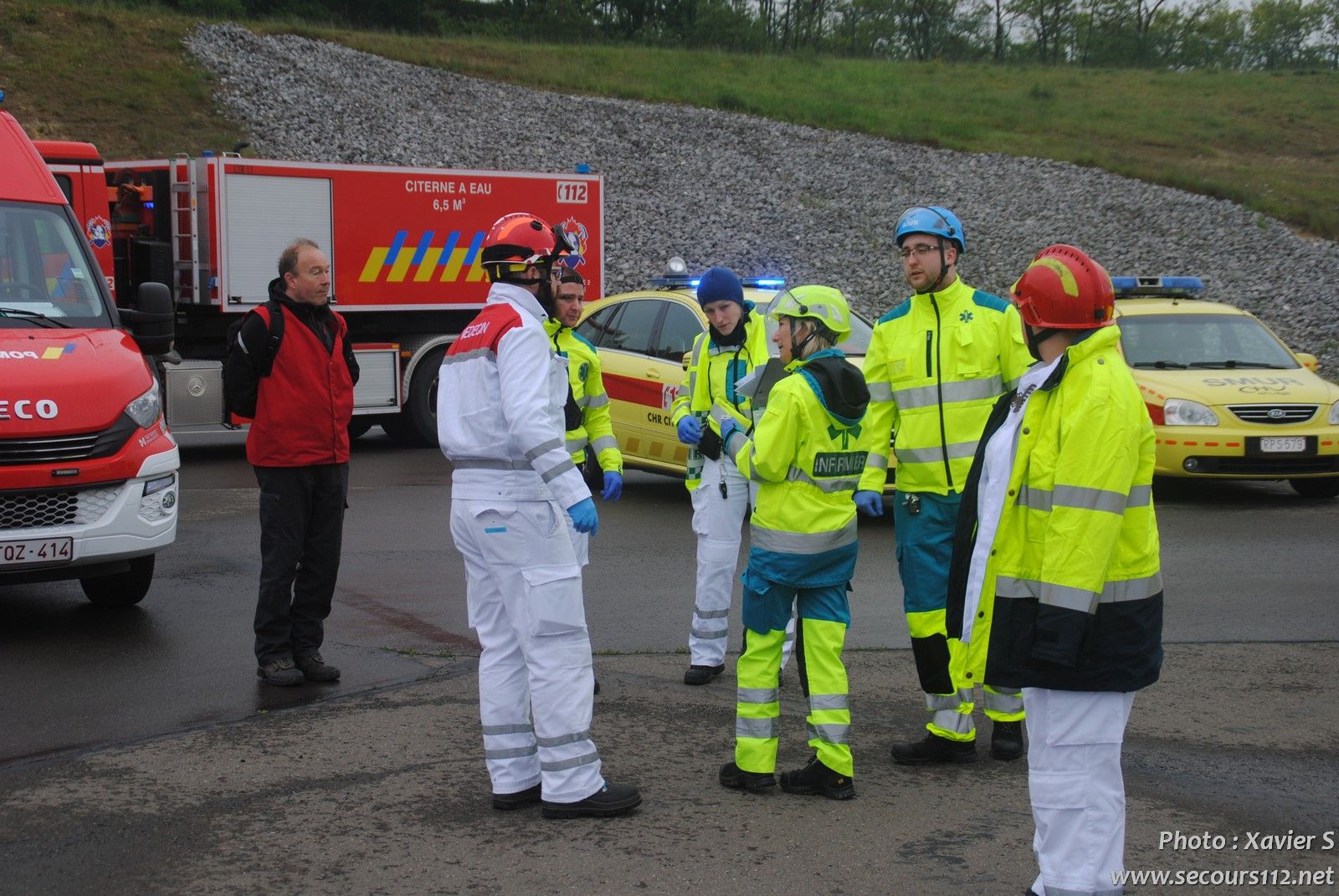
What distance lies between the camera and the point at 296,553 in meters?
6.68

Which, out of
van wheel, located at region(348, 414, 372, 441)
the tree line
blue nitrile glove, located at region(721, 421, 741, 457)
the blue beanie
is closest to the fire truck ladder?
van wheel, located at region(348, 414, 372, 441)

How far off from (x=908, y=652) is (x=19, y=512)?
473 centimetres

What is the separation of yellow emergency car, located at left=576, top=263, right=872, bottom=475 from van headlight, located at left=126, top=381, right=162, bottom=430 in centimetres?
438

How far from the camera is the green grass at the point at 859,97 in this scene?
33031 millimetres

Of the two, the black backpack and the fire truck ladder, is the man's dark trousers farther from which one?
the fire truck ladder

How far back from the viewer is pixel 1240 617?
8203mm

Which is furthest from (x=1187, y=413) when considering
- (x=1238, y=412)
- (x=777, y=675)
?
(x=777, y=675)

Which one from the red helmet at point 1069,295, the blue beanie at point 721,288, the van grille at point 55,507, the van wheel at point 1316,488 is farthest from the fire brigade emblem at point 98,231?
the van wheel at point 1316,488

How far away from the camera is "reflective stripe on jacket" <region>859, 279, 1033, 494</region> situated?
5684 millimetres

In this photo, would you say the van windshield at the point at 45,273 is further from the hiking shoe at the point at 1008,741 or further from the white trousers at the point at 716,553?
the hiking shoe at the point at 1008,741

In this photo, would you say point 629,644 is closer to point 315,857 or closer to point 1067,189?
point 315,857

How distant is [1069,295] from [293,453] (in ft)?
13.4

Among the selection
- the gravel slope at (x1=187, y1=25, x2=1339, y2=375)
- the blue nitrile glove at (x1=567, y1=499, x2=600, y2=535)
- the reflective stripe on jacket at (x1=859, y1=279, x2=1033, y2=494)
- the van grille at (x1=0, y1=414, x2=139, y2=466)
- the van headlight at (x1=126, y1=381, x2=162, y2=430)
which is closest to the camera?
the blue nitrile glove at (x1=567, y1=499, x2=600, y2=535)

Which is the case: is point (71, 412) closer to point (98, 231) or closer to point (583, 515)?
point (583, 515)
